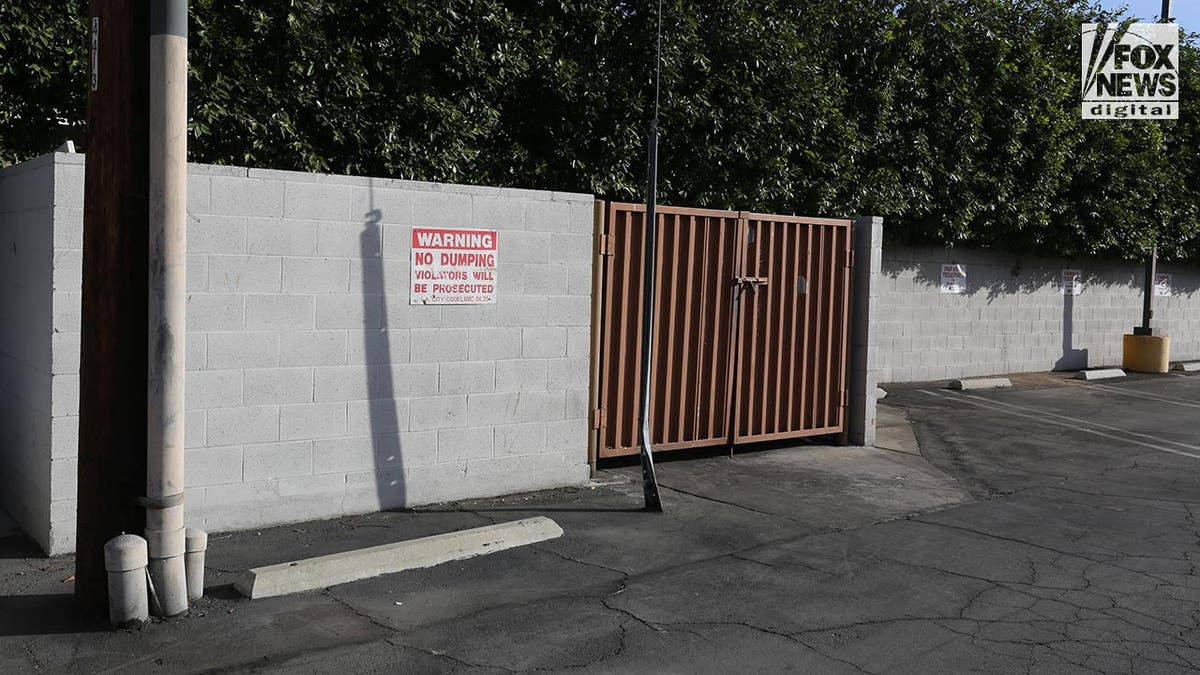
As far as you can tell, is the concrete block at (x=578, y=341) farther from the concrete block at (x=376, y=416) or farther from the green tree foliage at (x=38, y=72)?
the green tree foliage at (x=38, y=72)

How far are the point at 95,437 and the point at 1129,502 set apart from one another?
26.1 ft

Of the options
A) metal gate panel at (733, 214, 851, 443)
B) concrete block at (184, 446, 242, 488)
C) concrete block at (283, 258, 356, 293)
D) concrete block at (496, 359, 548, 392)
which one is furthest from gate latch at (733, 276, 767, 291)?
concrete block at (184, 446, 242, 488)

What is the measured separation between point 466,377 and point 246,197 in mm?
2134

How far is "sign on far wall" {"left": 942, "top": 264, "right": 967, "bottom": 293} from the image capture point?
18203 millimetres

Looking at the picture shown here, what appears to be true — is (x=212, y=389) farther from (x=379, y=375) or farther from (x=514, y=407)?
Result: (x=514, y=407)

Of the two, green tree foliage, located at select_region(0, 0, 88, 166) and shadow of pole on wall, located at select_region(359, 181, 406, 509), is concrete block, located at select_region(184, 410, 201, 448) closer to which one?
shadow of pole on wall, located at select_region(359, 181, 406, 509)

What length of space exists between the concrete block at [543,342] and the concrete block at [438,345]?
1.87 ft

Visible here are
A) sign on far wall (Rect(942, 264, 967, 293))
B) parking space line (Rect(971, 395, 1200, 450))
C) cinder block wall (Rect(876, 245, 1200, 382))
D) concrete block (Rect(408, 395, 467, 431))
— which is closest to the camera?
concrete block (Rect(408, 395, 467, 431))

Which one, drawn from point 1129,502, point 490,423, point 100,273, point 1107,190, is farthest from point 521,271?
point 1107,190

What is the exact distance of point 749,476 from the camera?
9852mm

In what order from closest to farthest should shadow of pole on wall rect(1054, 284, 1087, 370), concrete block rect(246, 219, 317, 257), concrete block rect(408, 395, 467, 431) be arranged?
1. concrete block rect(246, 219, 317, 257)
2. concrete block rect(408, 395, 467, 431)
3. shadow of pole on wall rect(1054, 284, 1087, 370)

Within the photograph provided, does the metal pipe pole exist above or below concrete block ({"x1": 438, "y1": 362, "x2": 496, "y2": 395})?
above

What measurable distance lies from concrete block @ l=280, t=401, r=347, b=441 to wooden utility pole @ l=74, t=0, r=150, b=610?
190 cm

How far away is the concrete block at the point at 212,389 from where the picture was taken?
7.06m
